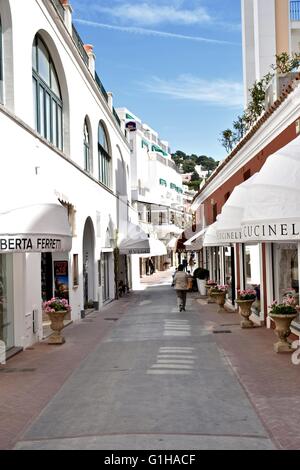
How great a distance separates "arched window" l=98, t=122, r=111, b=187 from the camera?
2727 cm

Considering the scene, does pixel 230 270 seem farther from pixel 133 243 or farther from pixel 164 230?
pixel 164 230

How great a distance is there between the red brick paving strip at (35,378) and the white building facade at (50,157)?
3.05ft

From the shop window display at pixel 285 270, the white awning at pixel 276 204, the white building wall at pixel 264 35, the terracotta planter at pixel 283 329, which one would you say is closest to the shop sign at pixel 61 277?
the shop window display at pixel 285 270

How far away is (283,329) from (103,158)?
1929 cm

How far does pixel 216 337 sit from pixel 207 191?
56.7ft

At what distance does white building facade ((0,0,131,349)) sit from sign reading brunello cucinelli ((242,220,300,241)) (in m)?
3.80

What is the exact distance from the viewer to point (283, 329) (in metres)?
11.0

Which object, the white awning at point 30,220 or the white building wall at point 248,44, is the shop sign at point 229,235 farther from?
the white building wall at point 248,44

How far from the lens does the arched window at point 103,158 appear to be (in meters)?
27.3

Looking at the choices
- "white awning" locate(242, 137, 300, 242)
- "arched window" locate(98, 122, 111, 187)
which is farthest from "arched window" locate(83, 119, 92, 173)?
"white awning" locate(242, 137, 300, 242)

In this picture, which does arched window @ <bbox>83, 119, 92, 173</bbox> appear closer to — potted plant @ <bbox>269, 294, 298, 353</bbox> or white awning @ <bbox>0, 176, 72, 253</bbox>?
white awning @ <bbox>0, 176, 72, 253</bbox>

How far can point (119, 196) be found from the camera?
33406mm

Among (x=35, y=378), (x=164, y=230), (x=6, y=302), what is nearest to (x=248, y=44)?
(x=6, y=302)
